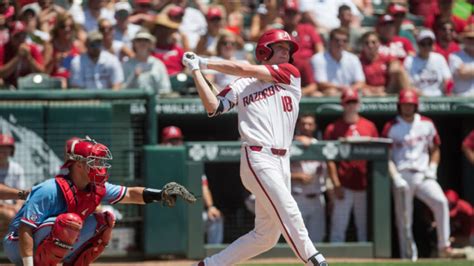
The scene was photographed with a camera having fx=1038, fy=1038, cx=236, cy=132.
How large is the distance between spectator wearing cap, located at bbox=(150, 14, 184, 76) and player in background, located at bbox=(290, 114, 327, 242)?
1629 mm

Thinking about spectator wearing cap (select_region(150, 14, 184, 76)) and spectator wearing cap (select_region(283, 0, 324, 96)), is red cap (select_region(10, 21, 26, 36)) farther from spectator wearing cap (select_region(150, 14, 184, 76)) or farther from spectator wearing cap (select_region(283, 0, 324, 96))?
spectator wearing cap (select_region(283, 0, 324, 96))

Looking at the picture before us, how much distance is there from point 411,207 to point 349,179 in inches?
26.2

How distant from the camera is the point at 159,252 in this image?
967 centimetres

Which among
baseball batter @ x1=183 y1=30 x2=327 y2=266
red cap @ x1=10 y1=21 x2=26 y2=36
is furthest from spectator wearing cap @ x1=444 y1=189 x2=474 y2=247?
red cap @ x1=10 y1=21 x2=26 y2=36

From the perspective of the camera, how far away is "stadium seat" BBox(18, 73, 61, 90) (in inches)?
391

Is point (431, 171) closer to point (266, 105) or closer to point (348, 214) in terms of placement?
point (348, 214)

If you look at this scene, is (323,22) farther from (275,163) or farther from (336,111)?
(275,163)

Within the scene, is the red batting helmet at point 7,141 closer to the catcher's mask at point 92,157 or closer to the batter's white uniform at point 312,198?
the batter's white uniform at point 312,198

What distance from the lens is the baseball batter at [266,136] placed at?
655 centimetres

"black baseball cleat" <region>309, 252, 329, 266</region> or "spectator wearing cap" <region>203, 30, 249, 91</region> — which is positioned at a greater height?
"spectator wearing cap" <region>203, 30, 249, 91</region>

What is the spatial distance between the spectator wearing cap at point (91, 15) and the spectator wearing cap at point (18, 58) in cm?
94

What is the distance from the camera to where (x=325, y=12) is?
40.8 feet

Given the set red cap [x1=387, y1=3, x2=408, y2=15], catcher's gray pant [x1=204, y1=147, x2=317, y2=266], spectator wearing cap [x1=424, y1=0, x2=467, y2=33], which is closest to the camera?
catcher's gray pant [x1=204, y1=147, x2=317, y2=266]

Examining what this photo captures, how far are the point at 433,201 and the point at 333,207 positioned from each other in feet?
3.26
